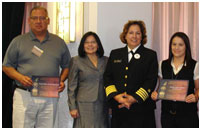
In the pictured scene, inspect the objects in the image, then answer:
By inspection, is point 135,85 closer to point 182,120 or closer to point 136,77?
point 136,77

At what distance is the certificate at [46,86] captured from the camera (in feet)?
9.86

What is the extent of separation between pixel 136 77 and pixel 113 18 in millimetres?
1145

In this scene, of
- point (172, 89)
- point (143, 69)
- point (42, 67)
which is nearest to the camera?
point (172, 89)

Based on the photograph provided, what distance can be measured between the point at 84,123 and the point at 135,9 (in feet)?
5.73

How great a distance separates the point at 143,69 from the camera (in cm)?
286

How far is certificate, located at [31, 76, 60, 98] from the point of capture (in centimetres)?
301

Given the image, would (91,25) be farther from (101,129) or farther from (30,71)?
(101,129)

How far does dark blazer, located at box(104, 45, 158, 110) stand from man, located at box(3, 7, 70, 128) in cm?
62

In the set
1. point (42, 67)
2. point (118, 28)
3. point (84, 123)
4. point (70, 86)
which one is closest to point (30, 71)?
point (42, 67)

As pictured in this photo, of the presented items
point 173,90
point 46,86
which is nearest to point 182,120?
point 173,90

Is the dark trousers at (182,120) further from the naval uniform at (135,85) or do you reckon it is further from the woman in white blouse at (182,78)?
the naval uniform at (135,85)

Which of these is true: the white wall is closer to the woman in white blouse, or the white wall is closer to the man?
the man

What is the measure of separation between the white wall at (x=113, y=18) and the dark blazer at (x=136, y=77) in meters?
0.78

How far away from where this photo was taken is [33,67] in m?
3.11
